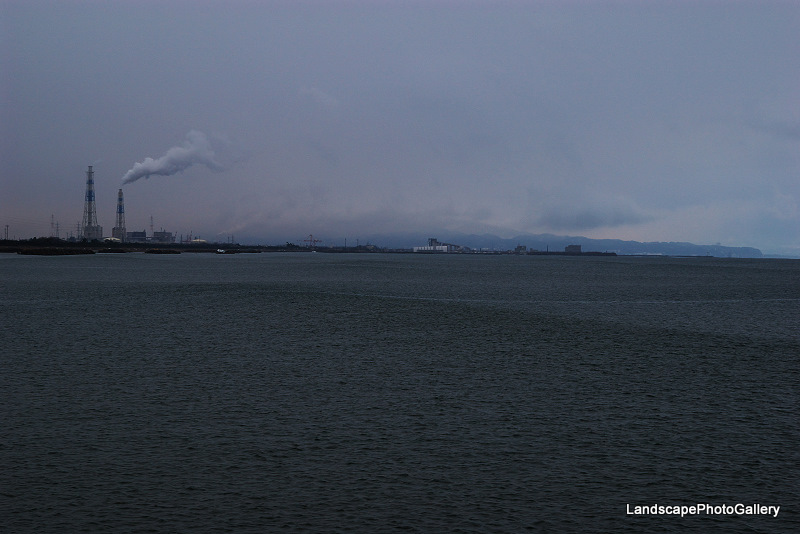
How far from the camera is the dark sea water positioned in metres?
10.7

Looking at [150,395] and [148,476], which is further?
[150,395]

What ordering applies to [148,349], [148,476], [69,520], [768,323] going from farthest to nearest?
1. [768,323]
2. [148,349]
3. [148,476]
4. [69,520]

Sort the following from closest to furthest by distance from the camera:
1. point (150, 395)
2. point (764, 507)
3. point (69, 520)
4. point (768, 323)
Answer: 1. point (69, 520)
2. point (764, 507)
3. point (150, 395)
4. point (768, 323)

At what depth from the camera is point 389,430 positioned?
15492mm

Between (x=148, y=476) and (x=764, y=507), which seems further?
(x=148, y=476)

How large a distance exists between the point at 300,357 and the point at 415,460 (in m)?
13.7

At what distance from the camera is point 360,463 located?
13031mm

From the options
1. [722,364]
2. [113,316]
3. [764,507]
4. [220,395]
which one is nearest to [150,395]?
[220,395]

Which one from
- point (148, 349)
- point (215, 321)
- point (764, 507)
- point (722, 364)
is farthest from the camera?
point (215, 321)

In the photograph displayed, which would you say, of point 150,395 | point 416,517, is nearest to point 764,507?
point 416,517

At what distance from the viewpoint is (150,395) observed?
1878cm

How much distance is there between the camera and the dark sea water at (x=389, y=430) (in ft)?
35.0

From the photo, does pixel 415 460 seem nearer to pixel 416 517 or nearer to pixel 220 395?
pixel 416 517

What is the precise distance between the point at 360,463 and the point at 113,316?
107 ft
